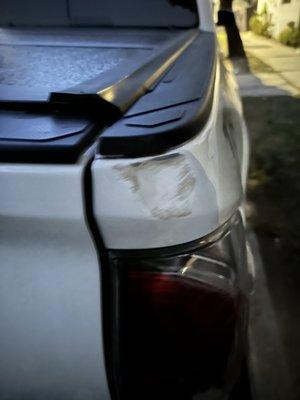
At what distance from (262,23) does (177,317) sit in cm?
1737

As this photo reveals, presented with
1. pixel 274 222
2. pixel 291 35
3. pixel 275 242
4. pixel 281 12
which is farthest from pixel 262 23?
pixel 275 242

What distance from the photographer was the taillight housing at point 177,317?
87 centimetres

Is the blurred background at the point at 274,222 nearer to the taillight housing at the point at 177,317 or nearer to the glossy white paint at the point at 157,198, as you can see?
the taillight housing at the point at 177,317

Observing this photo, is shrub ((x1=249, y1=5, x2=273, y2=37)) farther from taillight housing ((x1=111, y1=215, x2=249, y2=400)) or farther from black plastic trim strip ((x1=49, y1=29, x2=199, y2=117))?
taillight housing ((x1=111, y1=215, x2=249, y2=400))

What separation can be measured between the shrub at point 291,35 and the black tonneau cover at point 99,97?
12365mm

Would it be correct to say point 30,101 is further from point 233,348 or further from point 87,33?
point 87,33

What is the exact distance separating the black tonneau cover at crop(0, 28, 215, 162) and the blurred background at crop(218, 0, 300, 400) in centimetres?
124

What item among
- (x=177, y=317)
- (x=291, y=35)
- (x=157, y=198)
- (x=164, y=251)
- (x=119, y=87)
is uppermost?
(x=119, y=87)

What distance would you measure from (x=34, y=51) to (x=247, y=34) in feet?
56.9

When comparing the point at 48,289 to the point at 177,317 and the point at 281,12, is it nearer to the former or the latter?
the point at 177,317

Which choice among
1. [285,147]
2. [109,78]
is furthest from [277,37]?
[109,78]

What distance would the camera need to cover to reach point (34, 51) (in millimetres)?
1812

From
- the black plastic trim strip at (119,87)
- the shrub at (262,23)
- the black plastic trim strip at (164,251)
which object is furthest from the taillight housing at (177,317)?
the shrub at (262,23)

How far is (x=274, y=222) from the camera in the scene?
3518 millimetres
